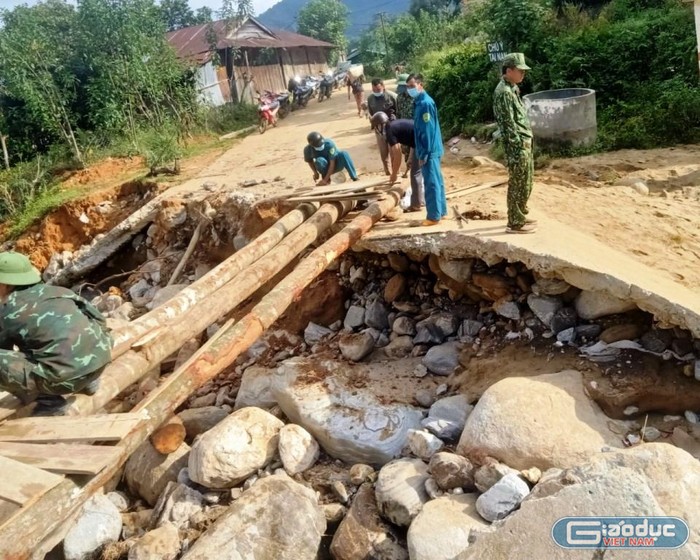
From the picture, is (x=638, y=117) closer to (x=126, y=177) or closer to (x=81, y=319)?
(x=81, y=319)

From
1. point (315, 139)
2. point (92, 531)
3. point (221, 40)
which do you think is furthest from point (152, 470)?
point (221, 40)

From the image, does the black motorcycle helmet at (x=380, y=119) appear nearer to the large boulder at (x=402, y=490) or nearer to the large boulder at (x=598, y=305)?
the large boulder at (x=598, y=305)

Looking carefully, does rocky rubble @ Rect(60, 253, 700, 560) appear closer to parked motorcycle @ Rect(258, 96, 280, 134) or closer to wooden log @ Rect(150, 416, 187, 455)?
wooden log @ Rect(150, 416, 187, 455)

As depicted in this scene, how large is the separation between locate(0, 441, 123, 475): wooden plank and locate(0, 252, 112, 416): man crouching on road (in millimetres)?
361

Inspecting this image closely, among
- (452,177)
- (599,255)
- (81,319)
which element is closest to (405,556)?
(81,319)

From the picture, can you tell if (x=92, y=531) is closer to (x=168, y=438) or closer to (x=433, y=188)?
(x=168, y=438)

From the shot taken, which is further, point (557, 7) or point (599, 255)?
point (557, 7)

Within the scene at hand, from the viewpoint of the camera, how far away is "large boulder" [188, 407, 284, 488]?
4.18 m

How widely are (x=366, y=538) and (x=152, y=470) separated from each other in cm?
202

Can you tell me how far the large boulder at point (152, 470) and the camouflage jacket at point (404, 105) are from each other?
532 cm

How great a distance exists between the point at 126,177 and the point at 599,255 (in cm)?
987

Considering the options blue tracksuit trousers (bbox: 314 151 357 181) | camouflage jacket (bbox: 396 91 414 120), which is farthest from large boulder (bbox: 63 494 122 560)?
camouflage jacket (bbox: 396 91 414 120)

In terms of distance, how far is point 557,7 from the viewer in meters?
13.1

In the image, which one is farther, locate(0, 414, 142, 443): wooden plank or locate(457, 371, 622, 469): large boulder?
locate(457, 371, 622, 469): large boulder
